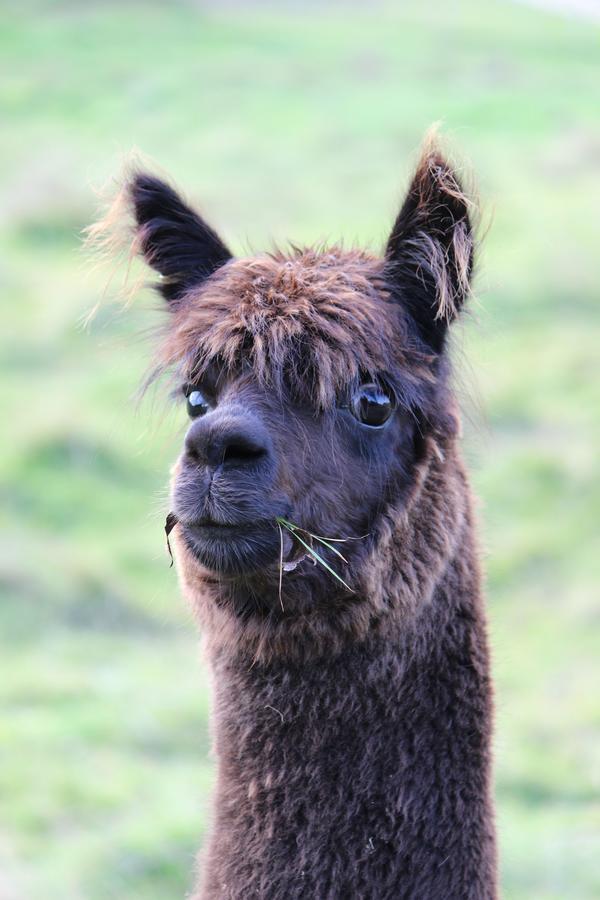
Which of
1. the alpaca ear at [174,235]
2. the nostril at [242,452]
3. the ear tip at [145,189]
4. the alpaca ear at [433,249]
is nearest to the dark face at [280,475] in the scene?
the nostril at [242,452]

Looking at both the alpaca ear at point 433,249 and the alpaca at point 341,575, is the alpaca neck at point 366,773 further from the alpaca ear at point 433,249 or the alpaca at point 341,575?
the alpaca ear at point 433,249

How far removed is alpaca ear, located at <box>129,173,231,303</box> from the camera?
4082 millimetres

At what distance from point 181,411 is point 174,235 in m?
6.37

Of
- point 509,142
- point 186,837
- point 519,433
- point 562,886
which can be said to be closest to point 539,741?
point 562,886

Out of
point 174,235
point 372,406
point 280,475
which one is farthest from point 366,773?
point 174,235

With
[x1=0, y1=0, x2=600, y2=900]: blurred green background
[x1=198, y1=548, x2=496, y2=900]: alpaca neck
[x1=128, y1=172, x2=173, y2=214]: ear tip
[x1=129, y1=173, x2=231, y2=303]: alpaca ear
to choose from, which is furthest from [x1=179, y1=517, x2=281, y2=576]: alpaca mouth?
[x1=128, y1=172, x2=173, y2=214]: ear tip

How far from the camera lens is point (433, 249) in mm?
3666

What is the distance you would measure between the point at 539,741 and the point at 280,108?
15.9 meters

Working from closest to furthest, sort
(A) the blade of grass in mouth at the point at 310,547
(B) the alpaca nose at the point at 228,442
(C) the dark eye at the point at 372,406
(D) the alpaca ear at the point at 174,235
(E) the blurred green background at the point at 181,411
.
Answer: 1. (B) the alpaca nose at the point at 228,442
2. (A) the blade of grass in mouth at the point at 310,547
3. (C) the dark eye at the point at 372,406
4. (D) the alpaca ear at the point at 174,235
5. (E) the blurred green background at the point at 181,411

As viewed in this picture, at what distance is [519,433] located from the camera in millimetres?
12797

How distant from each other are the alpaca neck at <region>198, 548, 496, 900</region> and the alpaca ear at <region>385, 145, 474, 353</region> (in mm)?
724

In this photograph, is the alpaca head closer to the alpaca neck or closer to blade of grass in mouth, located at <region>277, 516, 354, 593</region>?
blade of grass in mouth, located at <region>277, 516, 354, 593</region>

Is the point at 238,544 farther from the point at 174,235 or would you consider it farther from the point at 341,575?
the point at 174,235

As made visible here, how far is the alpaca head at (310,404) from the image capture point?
10.9 feet
